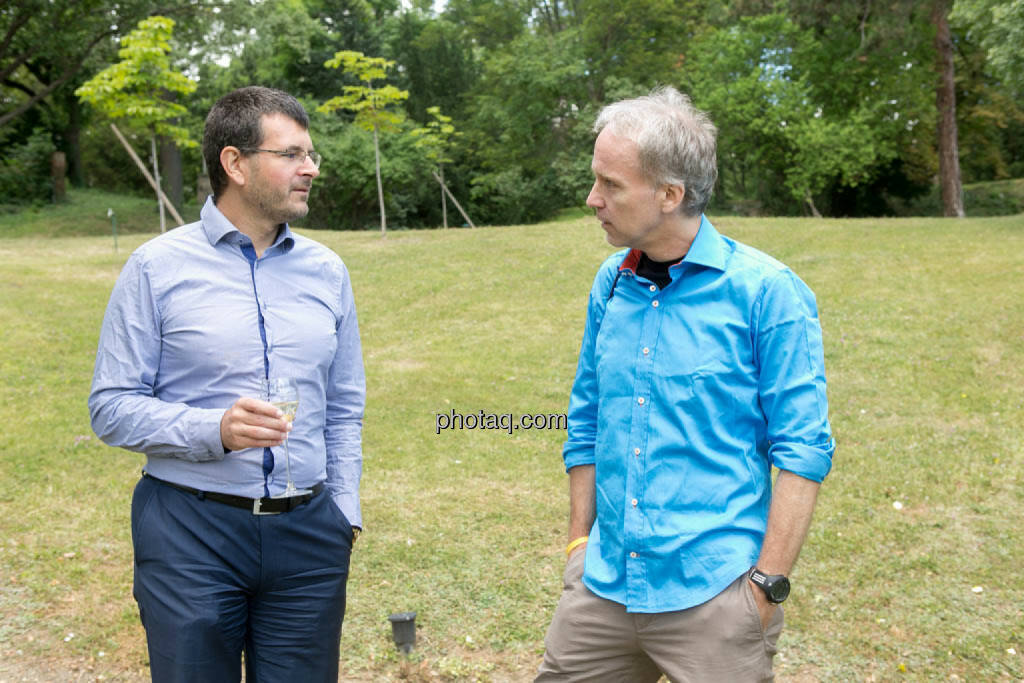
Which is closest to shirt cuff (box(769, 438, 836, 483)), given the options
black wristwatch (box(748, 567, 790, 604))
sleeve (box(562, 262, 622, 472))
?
black wristwatch (box(748, 567, 790, 604))

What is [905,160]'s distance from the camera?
32.7 metres

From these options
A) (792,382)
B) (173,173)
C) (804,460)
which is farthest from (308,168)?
(173,173)

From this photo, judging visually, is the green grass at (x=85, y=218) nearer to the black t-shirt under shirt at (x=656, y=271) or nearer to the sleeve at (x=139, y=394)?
the sleeve at (x=139, y=394)

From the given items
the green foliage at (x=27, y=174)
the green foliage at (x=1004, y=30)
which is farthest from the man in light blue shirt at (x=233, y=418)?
the green foliage at (x=27, y=174)

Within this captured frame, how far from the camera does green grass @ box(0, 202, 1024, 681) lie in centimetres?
519

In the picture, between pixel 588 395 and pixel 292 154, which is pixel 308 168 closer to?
pixel 292 154

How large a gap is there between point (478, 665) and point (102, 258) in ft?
60.6

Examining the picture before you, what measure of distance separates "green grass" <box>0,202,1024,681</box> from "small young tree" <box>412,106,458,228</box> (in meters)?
14.0

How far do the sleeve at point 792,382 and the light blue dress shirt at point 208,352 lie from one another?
138cm

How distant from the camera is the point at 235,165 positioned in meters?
2.82

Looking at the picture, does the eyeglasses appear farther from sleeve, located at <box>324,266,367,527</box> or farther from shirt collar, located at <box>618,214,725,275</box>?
shirt collar, located at <box>618,214,725,275</box>

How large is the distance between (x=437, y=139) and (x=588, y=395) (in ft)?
89.9

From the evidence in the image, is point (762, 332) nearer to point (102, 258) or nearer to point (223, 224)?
point (223, 224)

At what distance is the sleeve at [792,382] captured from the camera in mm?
2365
